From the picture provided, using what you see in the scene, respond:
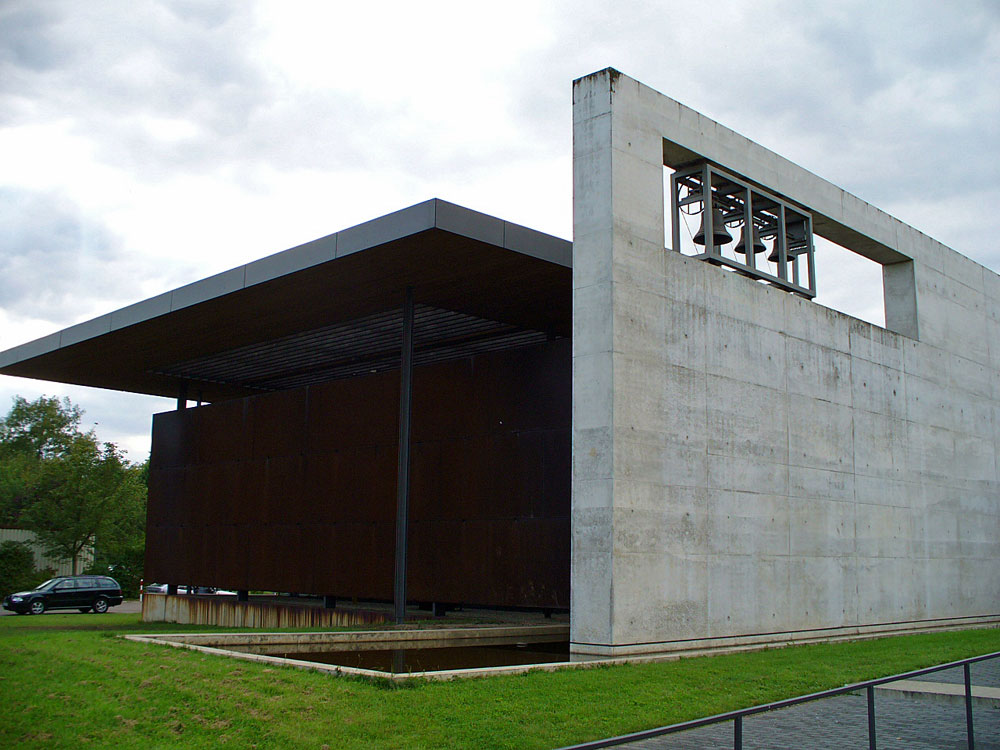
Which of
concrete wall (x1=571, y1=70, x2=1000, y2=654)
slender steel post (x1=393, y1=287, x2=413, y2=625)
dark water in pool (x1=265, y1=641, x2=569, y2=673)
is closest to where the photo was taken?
dark water in pool (x1=265, y1=641, x2=569, y2=673)

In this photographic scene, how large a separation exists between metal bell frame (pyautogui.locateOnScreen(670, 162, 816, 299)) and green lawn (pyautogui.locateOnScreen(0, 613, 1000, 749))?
729 cm

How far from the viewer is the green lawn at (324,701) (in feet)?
25.7

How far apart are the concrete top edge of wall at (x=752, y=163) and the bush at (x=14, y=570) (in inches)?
1279

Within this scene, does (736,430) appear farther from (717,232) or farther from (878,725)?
(878,725)

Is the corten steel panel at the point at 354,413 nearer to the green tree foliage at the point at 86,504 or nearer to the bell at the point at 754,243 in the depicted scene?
the bell at the point at 754,243

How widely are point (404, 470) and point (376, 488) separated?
353 cm

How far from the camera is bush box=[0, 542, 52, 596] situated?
3691cm

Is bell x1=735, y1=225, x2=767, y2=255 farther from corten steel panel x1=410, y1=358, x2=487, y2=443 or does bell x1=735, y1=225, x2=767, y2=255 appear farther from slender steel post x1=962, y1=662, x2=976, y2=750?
slender steel post x1=962, y1=662, x2=976, y2=750

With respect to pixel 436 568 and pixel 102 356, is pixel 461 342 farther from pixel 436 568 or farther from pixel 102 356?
pixel 102 356

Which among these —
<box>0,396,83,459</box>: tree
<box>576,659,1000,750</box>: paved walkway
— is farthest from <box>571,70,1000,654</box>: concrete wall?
<box>0,396,83,459</box>: tree

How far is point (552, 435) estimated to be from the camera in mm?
16859

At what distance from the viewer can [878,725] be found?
6582mm

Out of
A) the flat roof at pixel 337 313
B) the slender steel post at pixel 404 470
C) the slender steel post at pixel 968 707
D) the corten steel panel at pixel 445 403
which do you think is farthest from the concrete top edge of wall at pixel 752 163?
the slender steel post at pixel 968 707

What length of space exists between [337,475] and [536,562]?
6.32 metres
